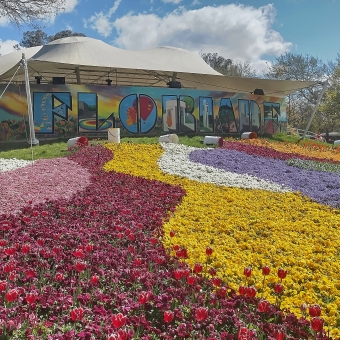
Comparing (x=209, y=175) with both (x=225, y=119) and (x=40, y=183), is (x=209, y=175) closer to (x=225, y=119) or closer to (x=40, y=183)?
(x=40, y=183)

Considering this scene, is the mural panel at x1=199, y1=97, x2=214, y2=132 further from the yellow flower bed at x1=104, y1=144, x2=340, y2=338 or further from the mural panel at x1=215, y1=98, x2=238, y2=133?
the yellow flower bed at x1=104, y1=144, x2=340, y2=338

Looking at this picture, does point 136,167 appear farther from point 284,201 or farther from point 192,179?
point 284,201

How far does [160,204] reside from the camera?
6.62 meters

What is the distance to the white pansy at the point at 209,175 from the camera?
8.61 metres

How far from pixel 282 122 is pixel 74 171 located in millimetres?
18178

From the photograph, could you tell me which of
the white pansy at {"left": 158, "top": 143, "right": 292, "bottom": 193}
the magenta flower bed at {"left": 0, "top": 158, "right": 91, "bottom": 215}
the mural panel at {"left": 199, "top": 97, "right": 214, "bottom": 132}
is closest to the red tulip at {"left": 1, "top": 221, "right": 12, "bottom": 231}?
the magenta flower bed at {"left": 0, "top": 158, "right": 91, "bottom": 215}

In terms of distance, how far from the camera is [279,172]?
10.3 metres

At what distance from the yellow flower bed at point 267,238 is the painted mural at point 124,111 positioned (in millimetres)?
10098

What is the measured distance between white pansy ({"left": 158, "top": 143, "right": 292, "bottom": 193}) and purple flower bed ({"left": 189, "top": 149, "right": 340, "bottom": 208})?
35cm

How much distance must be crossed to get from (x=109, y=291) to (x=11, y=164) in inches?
316

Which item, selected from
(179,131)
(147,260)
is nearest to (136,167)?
(147,260)

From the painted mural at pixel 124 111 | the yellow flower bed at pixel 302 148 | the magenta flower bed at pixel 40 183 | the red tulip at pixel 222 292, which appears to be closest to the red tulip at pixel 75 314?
the red tulip at pixel 222 292

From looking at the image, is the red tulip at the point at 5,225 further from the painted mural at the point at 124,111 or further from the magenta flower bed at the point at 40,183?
the painted mural at the point at 124,111

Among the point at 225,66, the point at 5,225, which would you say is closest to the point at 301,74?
the point at 225,66
